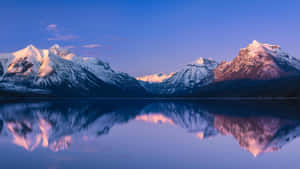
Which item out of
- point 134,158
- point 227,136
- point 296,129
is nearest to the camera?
point 134,158

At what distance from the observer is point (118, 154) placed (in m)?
25.7

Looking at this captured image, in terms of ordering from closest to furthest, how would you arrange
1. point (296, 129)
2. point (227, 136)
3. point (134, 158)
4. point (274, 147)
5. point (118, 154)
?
point (134, 158) → point (118, 154) → point (274, 147) → point (227, 136) → point (296, 129)

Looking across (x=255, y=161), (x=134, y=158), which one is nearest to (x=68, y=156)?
(x=134, y=158)

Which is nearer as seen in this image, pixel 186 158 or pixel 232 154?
pixel 186 158

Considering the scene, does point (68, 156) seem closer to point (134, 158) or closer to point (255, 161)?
point (134, 158)

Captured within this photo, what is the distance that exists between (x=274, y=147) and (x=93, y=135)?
19421 mm

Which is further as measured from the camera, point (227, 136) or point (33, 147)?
point (227, 136)

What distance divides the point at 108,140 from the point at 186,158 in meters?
11.5

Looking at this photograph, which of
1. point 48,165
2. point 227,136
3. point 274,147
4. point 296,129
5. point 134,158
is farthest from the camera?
point 296,129

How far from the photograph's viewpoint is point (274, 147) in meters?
28.7

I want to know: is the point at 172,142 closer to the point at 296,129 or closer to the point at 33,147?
the point at 33,147

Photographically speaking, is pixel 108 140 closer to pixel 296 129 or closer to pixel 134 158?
pixel 134 158

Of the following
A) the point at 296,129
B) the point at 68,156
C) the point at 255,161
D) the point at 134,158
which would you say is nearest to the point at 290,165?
the point at 255,161

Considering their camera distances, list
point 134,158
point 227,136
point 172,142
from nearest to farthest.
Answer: point 134,158, point 172,142, point 227,136
